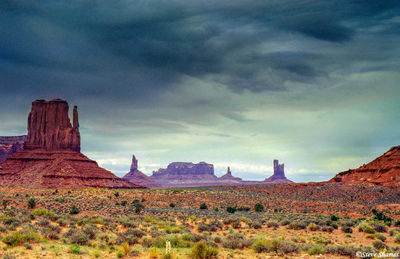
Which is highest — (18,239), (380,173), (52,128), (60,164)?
(52,128)

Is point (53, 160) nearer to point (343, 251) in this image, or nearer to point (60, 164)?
point (60, 164)

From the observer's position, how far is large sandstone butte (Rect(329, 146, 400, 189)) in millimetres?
93700

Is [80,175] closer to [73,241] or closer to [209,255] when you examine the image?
[73,241]

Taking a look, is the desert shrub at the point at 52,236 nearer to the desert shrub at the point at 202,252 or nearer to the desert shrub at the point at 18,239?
the desert shrub at the point at 18,239

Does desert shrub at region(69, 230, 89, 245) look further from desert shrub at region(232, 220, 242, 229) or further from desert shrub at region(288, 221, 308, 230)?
desert shrub at region(288, 221, 308, 230)

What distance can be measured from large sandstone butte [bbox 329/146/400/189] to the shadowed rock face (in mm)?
100375

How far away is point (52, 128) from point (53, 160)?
1909cm

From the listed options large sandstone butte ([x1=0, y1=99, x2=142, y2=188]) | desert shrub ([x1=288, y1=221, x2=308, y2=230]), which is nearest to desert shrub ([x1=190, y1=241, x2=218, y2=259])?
desert shrub ([x1=288, y1=221, x2=308, y2=230])

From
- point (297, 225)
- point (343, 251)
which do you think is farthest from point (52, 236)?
point (297, 225)

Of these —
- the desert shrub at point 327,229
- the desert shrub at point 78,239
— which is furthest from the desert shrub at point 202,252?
the desert shrub at point 327,229

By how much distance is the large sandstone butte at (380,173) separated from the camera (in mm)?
93700

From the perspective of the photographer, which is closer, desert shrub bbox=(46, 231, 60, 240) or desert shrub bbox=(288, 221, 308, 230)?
desert shrub bbox=(46, 231, 60, 240)

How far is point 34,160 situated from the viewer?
395ft

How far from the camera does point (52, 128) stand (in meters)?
133
